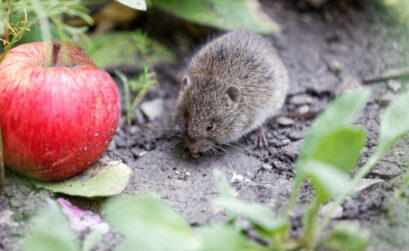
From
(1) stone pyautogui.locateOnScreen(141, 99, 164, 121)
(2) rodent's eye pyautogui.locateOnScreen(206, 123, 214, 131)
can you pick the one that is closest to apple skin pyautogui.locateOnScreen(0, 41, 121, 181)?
(2) rodent's eye pyautogui.locateOnScreen(206, 123, 214, 131)

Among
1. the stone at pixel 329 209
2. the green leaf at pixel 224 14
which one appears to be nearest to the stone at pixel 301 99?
the green leaf at pixel 224 14

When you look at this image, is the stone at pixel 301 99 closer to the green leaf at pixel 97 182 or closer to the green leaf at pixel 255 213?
the green leaf at pixel 97 182

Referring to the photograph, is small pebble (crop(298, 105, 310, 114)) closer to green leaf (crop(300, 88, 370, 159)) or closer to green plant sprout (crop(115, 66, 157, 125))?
green plant sprout (crop(115, 66, 157, 125))

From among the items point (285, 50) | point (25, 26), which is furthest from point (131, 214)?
point (285, 50)

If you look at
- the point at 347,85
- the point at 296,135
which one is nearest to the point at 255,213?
the point at 296,135

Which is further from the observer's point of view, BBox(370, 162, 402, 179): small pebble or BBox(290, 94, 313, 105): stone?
BBox(290, 94, 313, 105): stone

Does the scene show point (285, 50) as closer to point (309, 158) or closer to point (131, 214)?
point (309, 158)
